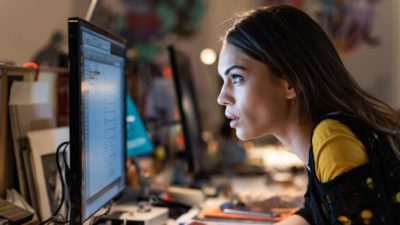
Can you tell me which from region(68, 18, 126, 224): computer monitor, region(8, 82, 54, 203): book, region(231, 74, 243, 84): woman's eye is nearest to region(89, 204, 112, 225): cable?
region(68, 18, 126, 224): computer monitor

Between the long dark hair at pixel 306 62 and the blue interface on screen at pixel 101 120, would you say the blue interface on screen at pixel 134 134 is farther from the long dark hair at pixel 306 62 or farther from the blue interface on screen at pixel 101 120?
the long dark hair at pixel 306 62

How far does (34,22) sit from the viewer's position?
1357mm

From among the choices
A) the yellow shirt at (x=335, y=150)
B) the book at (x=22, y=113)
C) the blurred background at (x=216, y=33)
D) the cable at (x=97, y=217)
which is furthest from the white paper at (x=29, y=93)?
the blurred background at (x=216, y=33)

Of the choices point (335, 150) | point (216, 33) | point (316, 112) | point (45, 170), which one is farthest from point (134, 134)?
point (216, 33)

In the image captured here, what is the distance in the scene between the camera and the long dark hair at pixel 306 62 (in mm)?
834

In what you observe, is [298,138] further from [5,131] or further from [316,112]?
[5,131]

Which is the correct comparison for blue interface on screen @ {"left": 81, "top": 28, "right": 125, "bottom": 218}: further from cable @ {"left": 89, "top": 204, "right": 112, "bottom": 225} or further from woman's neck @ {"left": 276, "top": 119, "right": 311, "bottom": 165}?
woman's neck @ {"left": 276, "top": 119, "right": 311, "bottom": 165}

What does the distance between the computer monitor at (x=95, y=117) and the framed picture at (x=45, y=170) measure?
0.14 meters

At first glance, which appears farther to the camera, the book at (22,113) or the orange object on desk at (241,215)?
the orange object on desk at (241,215)

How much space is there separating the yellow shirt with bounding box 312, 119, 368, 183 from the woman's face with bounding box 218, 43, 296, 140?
124 millimetres

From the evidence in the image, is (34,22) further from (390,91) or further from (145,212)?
(390,91)

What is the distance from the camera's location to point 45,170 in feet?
3.52

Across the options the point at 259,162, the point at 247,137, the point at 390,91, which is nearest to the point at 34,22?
the point at 247,137

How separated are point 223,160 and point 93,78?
4.06 feet
